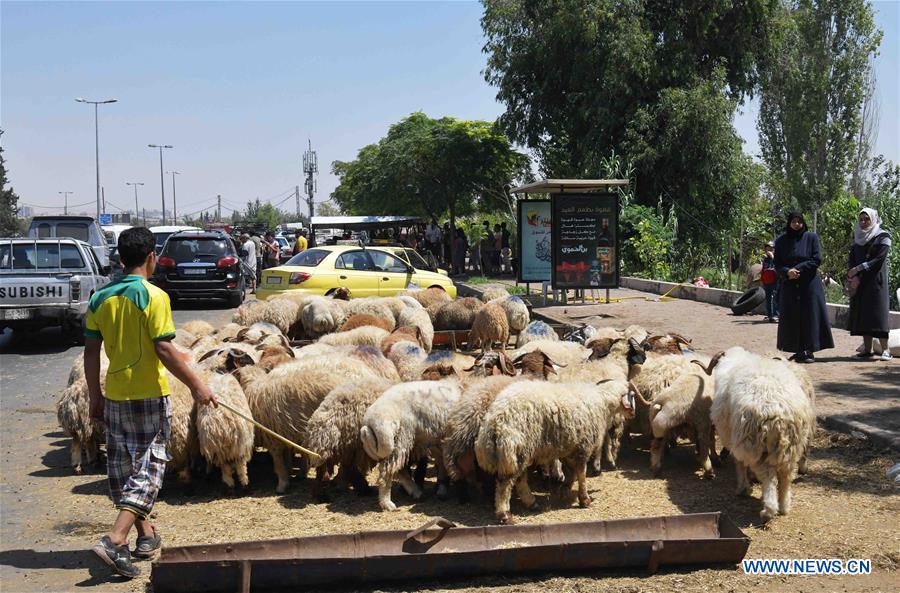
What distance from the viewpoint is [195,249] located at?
21.2 meters

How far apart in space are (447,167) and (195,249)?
67.1 feet

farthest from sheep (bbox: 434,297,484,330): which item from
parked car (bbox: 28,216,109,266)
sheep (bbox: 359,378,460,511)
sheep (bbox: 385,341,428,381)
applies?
parked car (bbox: 28,216,109,266)

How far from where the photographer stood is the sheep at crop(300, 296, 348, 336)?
11641mm

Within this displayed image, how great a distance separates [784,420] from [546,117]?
84.5 feet

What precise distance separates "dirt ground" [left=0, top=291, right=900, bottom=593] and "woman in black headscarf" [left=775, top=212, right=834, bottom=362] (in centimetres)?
252

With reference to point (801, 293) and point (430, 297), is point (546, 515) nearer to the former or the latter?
point (801, 293)

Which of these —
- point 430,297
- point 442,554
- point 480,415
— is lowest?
point 442,554

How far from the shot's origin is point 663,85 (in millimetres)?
28078

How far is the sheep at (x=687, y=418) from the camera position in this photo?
6.91 metres

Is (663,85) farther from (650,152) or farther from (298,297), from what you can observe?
(298,297)

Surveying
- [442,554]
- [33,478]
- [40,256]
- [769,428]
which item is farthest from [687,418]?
[40,256]

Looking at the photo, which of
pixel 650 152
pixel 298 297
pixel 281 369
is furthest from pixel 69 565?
pixel 650 152

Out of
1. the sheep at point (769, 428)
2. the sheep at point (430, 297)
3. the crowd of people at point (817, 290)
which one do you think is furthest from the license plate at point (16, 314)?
the sheep at point (769, 428)

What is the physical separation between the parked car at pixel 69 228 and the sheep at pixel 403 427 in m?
16.4
